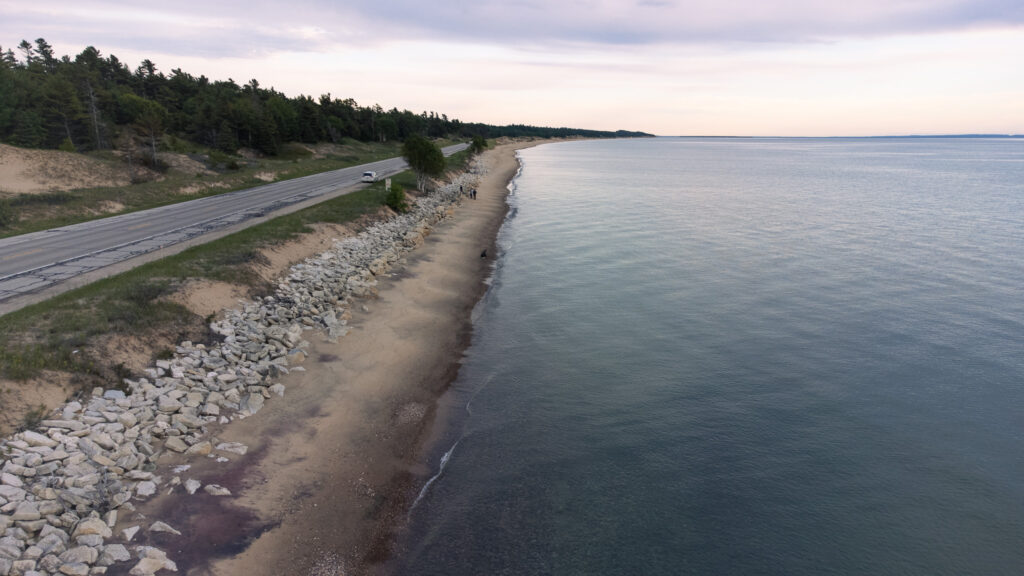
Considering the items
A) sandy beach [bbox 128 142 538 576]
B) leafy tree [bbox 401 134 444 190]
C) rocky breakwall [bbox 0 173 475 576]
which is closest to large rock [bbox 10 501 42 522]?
rocky breakwall [bbox 0 173 475 576]

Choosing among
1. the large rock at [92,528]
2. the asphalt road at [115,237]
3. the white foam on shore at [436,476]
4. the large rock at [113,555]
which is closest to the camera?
the large rock at [113,555]

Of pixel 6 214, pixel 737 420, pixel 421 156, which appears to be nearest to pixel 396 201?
pixel 421 156

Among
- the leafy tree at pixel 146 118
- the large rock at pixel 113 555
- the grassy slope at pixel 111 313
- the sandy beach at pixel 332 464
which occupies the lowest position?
the sandy beach at pixel 332 464

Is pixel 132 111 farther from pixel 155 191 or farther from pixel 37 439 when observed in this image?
pixel 37 439

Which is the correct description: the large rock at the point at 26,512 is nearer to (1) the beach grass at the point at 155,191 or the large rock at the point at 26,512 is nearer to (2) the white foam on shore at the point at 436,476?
(2) the white foam on shore at the point at 436,476

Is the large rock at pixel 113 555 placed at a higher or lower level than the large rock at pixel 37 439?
lower

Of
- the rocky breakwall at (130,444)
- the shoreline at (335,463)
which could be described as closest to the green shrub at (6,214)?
the rocky breakwall at (130,444)

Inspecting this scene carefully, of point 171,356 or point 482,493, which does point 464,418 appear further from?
point 171,356
